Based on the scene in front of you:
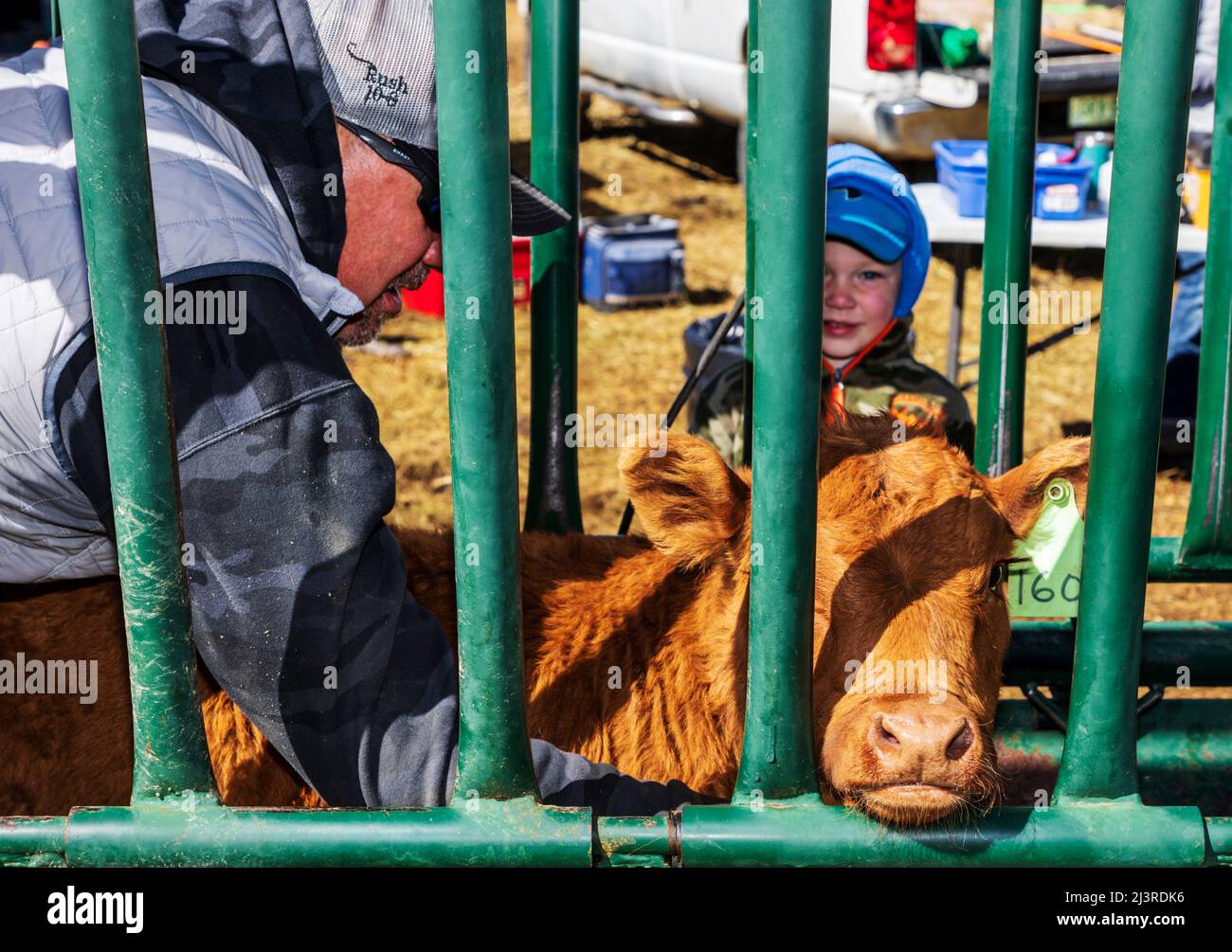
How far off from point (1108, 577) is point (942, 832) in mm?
373

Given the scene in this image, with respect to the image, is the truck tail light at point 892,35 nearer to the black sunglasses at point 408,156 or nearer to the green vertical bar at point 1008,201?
the green vertical bar at point 1008,201

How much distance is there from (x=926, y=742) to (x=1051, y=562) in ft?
3.13

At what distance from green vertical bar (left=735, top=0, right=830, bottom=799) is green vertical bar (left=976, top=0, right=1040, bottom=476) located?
5.25 ft

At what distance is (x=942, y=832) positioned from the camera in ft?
5.57

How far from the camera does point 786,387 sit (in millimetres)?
1613

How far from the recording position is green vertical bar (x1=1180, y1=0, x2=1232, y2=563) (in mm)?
2729

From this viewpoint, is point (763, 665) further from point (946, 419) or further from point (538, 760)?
point (946, 419)

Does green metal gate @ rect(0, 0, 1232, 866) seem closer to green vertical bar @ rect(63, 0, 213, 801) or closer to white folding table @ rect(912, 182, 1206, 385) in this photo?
green vertical bar @ rect(63, 0, 213, 801)

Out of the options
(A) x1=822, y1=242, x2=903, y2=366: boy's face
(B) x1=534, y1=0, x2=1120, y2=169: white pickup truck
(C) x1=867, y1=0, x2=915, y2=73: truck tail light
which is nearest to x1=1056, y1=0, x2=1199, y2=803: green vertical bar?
(A) x1=822, y1=242, x2=903, y2=366: boy's face

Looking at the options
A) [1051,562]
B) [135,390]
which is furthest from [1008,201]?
[135,390]

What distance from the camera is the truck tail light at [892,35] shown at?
916 cm

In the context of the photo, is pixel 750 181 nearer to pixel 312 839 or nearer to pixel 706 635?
pixel 706 635

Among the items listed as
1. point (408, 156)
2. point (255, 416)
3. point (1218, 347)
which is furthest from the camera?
point (1218, 347)
